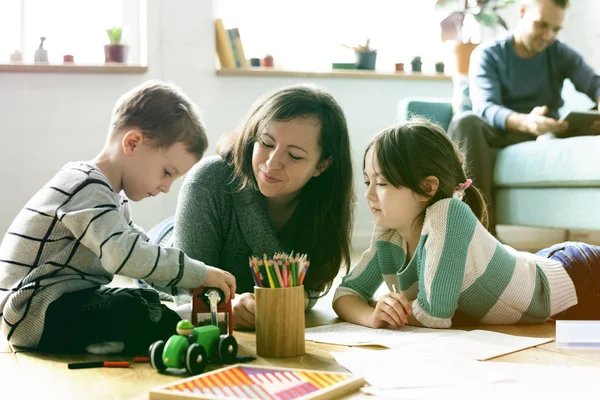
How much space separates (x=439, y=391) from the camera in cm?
108

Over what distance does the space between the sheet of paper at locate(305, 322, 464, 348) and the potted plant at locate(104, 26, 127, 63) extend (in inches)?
90.2

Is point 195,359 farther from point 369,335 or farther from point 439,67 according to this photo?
point 439,67

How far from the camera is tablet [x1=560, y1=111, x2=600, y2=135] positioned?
9.34ft

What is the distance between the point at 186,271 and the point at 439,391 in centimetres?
51

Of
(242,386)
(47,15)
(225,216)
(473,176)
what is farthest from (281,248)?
(47,15)

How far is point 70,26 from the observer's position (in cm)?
365

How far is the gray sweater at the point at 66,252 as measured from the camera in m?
1.32

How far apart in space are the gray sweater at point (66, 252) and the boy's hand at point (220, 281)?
2 centimetres

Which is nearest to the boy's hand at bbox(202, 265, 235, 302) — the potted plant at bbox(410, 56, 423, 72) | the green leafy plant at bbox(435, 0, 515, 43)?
the green leafy plant at bbox(435, 0, 515, 43)

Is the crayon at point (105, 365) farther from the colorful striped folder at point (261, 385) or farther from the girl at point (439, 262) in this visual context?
the girl at point (439, 262)

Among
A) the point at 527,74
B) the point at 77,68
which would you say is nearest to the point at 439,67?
the point at 527,74

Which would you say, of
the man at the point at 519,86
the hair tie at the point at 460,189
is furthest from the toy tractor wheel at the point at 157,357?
the man at the point at 519,86

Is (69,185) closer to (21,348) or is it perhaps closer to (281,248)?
(21,348)

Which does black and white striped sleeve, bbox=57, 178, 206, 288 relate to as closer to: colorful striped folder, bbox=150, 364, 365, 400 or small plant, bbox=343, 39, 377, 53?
colorful striped folder, bbox=150, 364, 365, 400
